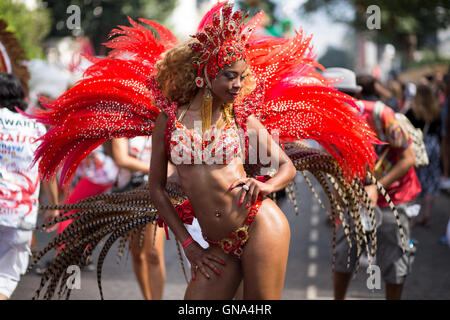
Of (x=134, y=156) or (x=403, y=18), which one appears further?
(x=403, y=18)

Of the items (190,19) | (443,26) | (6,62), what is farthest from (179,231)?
(190,19)

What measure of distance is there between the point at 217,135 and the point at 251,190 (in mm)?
311

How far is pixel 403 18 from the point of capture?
32.0m

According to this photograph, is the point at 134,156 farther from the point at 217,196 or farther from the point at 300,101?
the point at 217,196

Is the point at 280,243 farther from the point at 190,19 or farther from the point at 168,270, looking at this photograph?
the point at 190,19

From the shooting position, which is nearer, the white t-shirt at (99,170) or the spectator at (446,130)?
the white t-shirt at (99,170)

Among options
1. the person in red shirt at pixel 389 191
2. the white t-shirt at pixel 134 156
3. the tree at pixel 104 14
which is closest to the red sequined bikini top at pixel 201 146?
the person in red shirt at pixel 389 191

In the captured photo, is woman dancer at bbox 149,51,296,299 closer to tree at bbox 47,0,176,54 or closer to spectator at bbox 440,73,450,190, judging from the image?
spectator at bbox 440,73,450,190

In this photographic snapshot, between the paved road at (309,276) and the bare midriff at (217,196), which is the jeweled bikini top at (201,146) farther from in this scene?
the paved road at (309,276)

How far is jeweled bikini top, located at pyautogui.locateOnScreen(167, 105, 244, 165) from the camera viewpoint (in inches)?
116

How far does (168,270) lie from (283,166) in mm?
3975

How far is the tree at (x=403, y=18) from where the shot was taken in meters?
29.2
